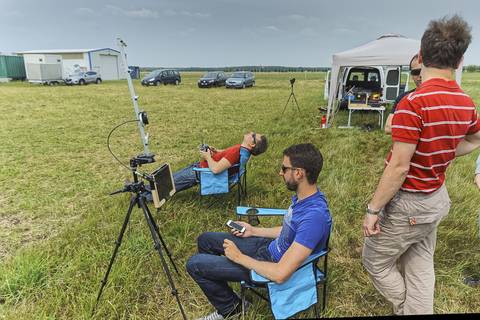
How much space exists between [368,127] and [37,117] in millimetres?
9501

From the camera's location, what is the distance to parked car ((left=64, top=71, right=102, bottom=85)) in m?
23.8

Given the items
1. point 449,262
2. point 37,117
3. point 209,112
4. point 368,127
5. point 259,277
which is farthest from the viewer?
point 209,112

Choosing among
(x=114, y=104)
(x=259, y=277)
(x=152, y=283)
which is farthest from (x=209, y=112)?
Result: (x=259, y=277)

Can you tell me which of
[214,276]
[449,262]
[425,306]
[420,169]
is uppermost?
[420,169]

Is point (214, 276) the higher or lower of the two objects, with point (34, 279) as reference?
higher

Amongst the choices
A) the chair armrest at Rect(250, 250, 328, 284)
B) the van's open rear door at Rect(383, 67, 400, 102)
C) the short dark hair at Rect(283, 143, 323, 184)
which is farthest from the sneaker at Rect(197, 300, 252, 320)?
the van's open rear door at Rect(383, 67, 400, 102)

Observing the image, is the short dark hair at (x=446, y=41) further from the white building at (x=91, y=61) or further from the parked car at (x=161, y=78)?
the white building at (x=91, y=61)

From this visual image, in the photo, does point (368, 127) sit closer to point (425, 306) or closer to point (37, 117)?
point (425, 306)

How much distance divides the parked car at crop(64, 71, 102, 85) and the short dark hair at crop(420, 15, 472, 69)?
86.6 feet

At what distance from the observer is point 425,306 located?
187 centimetres

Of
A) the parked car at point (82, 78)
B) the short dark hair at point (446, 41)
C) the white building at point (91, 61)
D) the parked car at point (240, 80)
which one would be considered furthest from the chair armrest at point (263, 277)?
the white building at point (91, 61)

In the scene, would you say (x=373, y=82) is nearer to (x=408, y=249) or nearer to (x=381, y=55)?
(x=381, y=55)

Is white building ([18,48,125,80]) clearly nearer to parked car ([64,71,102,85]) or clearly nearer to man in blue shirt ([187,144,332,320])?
parked car ([64,71,102,85])

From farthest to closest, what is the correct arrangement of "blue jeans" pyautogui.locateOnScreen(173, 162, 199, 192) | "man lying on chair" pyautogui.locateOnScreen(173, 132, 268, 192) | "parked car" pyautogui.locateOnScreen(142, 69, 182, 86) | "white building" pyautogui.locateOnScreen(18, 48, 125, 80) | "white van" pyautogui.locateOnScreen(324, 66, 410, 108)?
"white building" pyautogui.locateOnScreen(18, 48, 125, 80)
"parked car" pyautogui.locateOnScreen(142, 69, 182, 86)
"white van" pyautogui.locateOnScreen(324, 66, 410, 108)
"blue jeans" pyautogui.locateOnScreen(173, 162, 199, 192)
"man lying on chair" pyautogui.locateOnScreen(173, 132, 268, 192)
